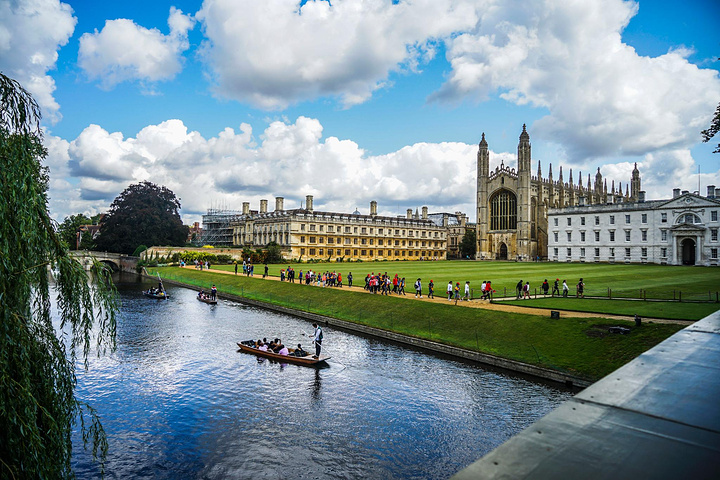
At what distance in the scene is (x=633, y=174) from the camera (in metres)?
95.2

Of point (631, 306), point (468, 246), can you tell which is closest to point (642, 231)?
point (468, 246)

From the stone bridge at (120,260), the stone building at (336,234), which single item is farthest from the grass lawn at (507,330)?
the stone bridge at (120,260)

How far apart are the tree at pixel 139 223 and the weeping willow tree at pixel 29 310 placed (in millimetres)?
70470

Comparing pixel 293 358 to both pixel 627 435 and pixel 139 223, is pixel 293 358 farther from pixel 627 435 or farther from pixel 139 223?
pixel 139 223

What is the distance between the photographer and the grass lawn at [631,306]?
19.3 meters

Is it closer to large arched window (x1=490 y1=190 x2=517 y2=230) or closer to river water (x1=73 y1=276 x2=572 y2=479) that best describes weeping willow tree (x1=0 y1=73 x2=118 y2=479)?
river water (x1=73 y1=276 x2=572 y2=479)

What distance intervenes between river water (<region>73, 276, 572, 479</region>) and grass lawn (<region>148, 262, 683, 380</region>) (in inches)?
64.9

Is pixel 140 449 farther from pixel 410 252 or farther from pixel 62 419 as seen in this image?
pixel 410 252

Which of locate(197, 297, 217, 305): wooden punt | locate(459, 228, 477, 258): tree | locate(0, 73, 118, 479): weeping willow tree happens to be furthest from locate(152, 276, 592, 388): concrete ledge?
locate(459, 228, 477, 258): tree

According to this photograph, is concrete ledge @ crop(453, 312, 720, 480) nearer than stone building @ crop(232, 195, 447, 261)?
Yes

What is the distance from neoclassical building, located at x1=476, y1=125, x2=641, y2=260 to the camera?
77.6 meters

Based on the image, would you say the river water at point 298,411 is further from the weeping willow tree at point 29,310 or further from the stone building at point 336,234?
the stone building at point 336,234

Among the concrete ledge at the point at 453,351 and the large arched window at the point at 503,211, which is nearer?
the concrete ledge at the point at 453,351

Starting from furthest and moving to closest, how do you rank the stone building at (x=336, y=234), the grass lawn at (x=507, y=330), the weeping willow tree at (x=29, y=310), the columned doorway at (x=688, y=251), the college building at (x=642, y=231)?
the stone building at (x=336, y=234)
the columned doorway at (x=688, y=251)
the college building at (x=642, y=231)
the grass lawn at (x=507, y=330)
the weeping willow tree at (x=29, y=310)
